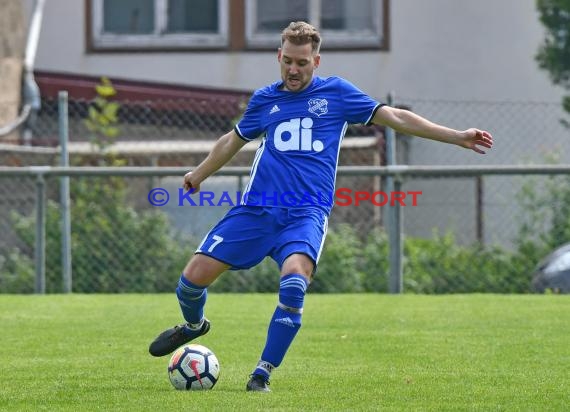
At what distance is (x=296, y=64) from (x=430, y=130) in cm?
76

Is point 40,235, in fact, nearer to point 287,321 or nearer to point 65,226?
point 65,226

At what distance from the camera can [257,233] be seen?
695 centimetres

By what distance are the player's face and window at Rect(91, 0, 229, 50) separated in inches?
451

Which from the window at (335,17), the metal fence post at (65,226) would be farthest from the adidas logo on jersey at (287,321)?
the window at (335,17)

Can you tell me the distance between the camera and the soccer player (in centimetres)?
688

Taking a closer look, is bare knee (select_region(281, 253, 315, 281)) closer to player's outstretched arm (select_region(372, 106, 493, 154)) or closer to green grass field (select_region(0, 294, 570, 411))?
green grass field (select_region(0, 294, 570, 411))

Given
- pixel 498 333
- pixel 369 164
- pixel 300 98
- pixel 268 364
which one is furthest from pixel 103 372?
pixel 369 164

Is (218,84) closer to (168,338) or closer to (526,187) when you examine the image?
(526,187)

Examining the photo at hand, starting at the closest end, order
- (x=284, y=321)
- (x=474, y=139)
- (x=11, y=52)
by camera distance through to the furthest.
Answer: (x=284, y=321)
(x=474, y=139)
(x=11, y=52)

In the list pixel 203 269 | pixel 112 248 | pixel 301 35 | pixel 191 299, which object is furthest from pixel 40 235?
pixel 301 35

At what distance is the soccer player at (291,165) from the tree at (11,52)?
939 cm

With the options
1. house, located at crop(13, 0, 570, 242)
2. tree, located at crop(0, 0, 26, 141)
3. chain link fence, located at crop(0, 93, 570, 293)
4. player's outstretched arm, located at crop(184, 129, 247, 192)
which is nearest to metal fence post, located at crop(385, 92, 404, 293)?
chain link fence, located at crop(0, 93, 570, 293)

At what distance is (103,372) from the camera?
7.27 metres

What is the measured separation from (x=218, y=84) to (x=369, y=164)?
4423mm
